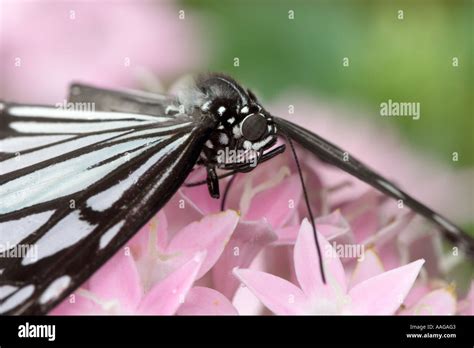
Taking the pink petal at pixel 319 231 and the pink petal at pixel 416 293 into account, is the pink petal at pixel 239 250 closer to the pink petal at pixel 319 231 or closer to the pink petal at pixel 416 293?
the pink petal at pixel 319 231

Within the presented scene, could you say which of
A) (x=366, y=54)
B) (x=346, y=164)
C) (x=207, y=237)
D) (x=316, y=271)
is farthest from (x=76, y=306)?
(x=366, y=54)

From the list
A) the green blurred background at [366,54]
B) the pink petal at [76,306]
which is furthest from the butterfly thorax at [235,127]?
the green blurred background at [366,54]

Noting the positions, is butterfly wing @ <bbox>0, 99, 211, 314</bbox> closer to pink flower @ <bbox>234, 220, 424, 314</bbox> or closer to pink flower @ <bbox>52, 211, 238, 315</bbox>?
pink flower @ <bbox>52, 211, 238, 315</bbox>

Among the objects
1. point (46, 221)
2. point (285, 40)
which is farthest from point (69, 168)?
point (285, 40)

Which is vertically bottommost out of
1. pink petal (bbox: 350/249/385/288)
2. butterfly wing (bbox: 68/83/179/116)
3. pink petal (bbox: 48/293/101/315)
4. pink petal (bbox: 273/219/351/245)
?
pink petal (bbox: 48/293/101/315)

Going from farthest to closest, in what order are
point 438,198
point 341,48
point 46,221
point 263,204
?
1. point 341,48
2. point 438,198
3. point 263,204
4. point 46,221

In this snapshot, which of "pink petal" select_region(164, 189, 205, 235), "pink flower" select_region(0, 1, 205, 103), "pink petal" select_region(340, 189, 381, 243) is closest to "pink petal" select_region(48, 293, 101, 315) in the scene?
"pink petal" select_region(164, 189, 205, 235)

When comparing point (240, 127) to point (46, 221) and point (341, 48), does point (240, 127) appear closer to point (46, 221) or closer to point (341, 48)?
point (46, 221)
